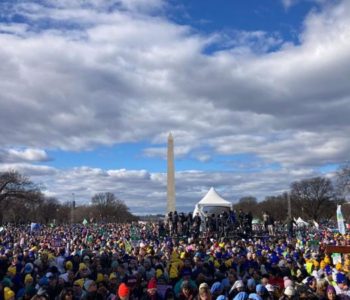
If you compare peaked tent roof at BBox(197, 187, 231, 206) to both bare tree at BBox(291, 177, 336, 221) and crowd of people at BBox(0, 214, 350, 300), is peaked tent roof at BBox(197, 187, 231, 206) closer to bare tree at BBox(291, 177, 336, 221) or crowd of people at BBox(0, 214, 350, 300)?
crowd of people at BBox(0, 214, 350, 300)

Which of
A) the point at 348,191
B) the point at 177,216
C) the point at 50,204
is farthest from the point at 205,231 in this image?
the point at 50,204

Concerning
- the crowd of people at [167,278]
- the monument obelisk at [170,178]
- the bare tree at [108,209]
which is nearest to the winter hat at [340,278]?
the crowd of people at [167,278]

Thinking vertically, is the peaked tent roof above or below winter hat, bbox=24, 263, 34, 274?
above

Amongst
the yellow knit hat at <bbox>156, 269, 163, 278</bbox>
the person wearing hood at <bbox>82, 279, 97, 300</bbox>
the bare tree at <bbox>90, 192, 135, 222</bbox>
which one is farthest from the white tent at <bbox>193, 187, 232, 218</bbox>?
the bare tree at <bbox>90, 192, 135, 222</bbox>

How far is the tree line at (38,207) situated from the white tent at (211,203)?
988 inches

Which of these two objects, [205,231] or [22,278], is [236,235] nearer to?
[205,231]

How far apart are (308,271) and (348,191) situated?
5262 cm

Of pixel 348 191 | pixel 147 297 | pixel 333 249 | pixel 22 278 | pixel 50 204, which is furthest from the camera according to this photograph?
pixel 50 204

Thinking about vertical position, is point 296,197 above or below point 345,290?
above

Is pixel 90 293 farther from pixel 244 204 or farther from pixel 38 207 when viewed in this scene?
pixel 244 204

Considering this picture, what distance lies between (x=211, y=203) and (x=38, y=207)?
6160 cm

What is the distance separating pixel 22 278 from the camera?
10641 millimetres

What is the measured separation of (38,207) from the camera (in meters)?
91.4

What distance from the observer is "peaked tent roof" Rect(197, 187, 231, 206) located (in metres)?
38.0
